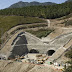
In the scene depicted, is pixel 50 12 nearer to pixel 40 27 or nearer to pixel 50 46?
pixel 40 27

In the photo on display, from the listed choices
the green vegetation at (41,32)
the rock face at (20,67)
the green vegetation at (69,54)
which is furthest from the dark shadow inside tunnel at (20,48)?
the green vegetation at (69,54)

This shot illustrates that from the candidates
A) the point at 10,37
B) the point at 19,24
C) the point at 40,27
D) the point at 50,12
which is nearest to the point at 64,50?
the point at 10,37

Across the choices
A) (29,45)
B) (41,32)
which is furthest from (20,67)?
(41,32)

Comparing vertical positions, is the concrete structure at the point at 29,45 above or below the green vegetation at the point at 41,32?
below

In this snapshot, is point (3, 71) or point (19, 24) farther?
point (19, 24)

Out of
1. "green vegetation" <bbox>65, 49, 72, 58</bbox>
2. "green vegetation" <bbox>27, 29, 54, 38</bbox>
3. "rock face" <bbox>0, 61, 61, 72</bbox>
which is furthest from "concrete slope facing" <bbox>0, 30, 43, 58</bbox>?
"green vegetation" <bbox>65, 49, 72, 58</bbox>

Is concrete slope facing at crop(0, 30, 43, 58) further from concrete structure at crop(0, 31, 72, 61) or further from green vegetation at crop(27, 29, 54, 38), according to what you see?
green vegetation at crop(27, 29, 54, 38)

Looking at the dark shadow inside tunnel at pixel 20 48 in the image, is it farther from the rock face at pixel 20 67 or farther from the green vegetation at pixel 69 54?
the green vegetation at pixel 69 54

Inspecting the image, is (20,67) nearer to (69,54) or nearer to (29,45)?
(69,54)
